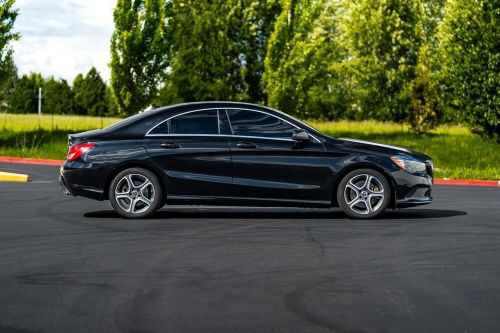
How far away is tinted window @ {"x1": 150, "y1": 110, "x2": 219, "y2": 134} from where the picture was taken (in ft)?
42.0

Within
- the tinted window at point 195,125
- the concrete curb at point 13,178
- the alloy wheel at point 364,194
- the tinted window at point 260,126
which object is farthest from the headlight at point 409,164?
the concrete curb at point 13,178

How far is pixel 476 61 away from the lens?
35.1 metres

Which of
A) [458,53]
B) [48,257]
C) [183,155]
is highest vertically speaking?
[458,53]

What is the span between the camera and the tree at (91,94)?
110250 mm

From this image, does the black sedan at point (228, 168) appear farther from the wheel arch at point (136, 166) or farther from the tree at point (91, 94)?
the tree at point (91, 94)

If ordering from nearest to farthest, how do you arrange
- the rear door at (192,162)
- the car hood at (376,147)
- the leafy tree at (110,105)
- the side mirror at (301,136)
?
the side mirror at (301,136) < the rear door at (192,162) < the car hood at (376,147) < the leafy tree at (110,105)

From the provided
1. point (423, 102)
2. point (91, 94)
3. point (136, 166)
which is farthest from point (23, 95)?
point (136, 166)

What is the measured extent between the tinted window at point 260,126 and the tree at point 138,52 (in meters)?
27.6

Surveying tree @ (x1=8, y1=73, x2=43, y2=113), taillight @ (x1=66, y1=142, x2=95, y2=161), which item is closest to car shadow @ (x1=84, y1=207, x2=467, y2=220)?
taillight @ (x1=66, y1=142, x2=95, y2=161)

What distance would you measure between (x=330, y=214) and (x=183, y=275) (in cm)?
588

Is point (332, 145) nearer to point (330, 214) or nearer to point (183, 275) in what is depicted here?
point (330, 214)

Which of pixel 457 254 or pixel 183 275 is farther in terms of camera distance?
pixel 457 254

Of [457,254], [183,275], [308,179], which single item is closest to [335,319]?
[183,275]

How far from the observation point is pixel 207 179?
12711 millimetres
